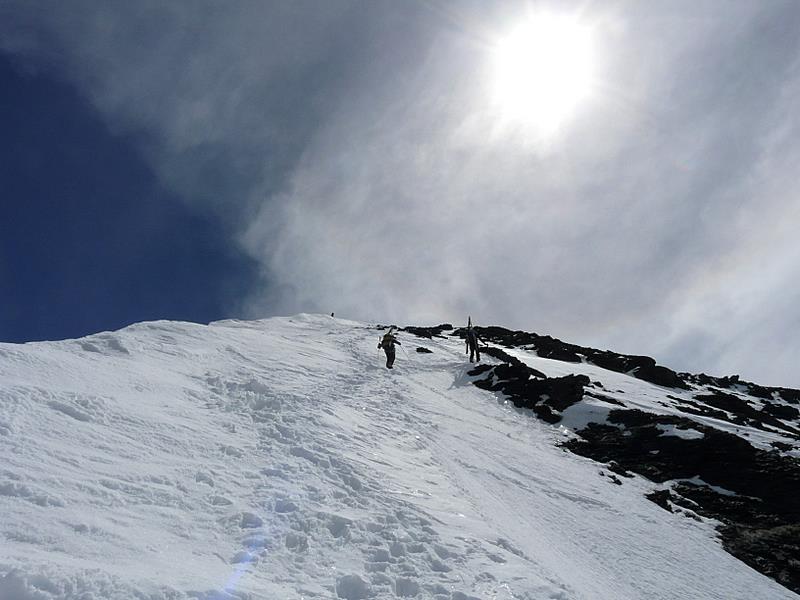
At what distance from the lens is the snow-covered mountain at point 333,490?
5.68m

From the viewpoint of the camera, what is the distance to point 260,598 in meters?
5.16

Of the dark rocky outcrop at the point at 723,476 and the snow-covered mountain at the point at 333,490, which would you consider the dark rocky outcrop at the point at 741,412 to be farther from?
the dark rocky outcrop at the point at 723,476

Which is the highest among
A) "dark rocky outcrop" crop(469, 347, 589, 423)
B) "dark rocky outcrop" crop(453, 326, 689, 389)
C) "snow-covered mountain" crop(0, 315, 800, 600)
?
"dark rocky outcrop" crop(453, 326, 689, 389)

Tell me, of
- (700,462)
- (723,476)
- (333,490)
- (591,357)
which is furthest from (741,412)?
(333,490)

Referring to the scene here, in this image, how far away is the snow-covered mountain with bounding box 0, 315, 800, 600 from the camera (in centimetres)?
568

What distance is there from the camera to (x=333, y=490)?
812 centimetres

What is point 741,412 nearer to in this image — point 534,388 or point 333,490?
point 534,388

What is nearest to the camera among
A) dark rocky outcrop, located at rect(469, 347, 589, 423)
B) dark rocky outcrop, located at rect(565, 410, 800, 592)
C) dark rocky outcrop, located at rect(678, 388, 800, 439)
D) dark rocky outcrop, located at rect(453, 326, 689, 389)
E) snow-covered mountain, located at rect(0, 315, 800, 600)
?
snow-covered mountain, located at rect(0, 315, 800, 600)

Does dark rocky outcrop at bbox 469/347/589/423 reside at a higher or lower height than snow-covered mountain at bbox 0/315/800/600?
higher

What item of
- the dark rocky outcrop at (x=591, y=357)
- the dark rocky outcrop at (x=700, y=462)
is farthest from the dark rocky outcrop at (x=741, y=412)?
the dark rocky outcrop at (x=591, y=357)

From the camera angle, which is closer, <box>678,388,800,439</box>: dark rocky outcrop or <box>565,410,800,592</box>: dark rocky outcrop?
<box>565,410,800,592</box>: dark rocky outcrop

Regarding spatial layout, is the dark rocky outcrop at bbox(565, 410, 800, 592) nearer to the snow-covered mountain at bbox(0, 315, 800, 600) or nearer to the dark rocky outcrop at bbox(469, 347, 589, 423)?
the snow-covered mountain at bbox(0, 315, 800, 600)

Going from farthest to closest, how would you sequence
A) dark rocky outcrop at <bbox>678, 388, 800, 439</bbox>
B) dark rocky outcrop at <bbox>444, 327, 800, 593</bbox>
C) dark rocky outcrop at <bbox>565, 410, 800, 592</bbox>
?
1. dark rocky outcrop at <bbox>678, 388, 800, 439</bbox>
2. dark rocky outcrop at <bbox>444, 327, 800, 593</bbox>
3. dark rocky outcrop at <bbox>565, 410, 800, 592</bbox>

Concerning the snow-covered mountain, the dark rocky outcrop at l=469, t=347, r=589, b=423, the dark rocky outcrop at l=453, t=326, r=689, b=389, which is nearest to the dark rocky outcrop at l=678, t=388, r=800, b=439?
the dark rocky outcrop at l=453, t=326, r=689, b=389
